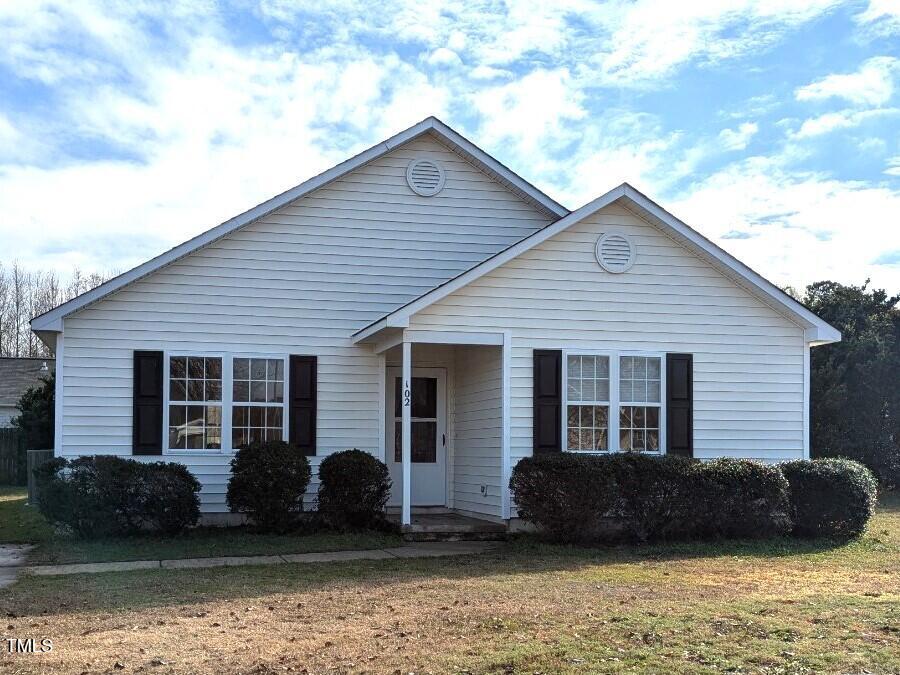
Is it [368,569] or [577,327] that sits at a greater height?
[577,327]

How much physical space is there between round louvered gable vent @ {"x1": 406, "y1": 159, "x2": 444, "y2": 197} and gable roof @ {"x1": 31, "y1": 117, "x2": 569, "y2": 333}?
42cm

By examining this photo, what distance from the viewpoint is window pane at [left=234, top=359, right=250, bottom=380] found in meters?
14.8

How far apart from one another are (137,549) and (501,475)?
5.02 metres

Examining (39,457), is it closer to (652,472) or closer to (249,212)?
(249,212)

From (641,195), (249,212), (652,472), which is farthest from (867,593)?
(249,212)

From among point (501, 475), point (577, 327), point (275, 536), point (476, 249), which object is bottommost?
point (275, 536)

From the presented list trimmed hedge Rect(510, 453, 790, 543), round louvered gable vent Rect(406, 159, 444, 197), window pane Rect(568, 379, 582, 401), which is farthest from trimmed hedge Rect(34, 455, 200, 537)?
round louvered gable vent Rect(406, 159, 444, 197)

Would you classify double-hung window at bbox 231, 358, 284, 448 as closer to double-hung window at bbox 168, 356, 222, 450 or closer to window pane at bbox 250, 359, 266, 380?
window pane at bbox 250, 359, 266, 380

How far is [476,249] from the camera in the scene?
16250mm

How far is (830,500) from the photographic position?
1375 cm

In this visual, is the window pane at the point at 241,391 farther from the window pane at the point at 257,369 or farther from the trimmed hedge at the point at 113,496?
the trimmed hedge at the point at 113,496

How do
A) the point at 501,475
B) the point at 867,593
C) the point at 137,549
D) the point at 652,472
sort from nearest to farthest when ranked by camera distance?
the point at 867,593
the point at 137,549
the point at 652,472
the point at 501,475

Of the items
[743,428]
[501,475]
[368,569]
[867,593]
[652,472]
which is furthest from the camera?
[743,428]

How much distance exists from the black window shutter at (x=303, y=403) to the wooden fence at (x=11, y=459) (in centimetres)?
1541
